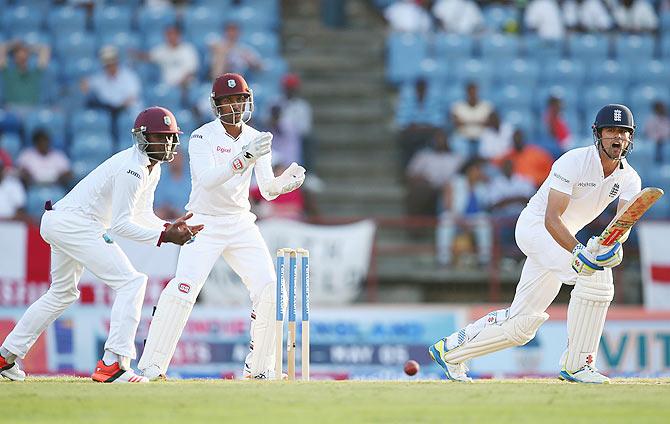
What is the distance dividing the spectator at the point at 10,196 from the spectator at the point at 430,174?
13.8ft

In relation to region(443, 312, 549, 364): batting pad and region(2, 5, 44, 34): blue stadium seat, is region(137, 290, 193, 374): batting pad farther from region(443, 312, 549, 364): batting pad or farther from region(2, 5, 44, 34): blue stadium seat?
region(2, 5, 44, 34): blue stadium seat

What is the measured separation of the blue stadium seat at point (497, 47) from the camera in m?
16.6

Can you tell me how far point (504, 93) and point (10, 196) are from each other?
5944 mm

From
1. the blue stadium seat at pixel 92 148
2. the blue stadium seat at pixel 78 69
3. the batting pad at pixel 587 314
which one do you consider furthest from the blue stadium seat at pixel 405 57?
the batting pad at pixel 587 314

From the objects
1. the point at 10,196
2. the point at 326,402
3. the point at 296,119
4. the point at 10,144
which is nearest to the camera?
the point at 326,402

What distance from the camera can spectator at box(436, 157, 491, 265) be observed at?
13.9 meters

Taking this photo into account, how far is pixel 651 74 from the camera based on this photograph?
660 inches

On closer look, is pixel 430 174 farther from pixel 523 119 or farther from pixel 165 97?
pixel 165 97

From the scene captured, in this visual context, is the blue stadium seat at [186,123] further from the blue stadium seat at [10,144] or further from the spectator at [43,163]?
the blue stadium seat at [10,144]

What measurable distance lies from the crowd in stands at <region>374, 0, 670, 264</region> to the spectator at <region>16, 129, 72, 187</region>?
12.5 ft

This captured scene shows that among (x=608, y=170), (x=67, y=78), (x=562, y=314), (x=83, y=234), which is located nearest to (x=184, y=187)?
(x=67, y=78)

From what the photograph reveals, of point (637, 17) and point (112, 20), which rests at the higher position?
point (637, 17)

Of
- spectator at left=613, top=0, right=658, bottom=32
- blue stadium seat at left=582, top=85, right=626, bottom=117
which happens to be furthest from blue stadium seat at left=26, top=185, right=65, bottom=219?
spectator at left=613, top=0, right=658, bottom=32

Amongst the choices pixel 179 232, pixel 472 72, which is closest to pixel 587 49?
pixel 472 72
